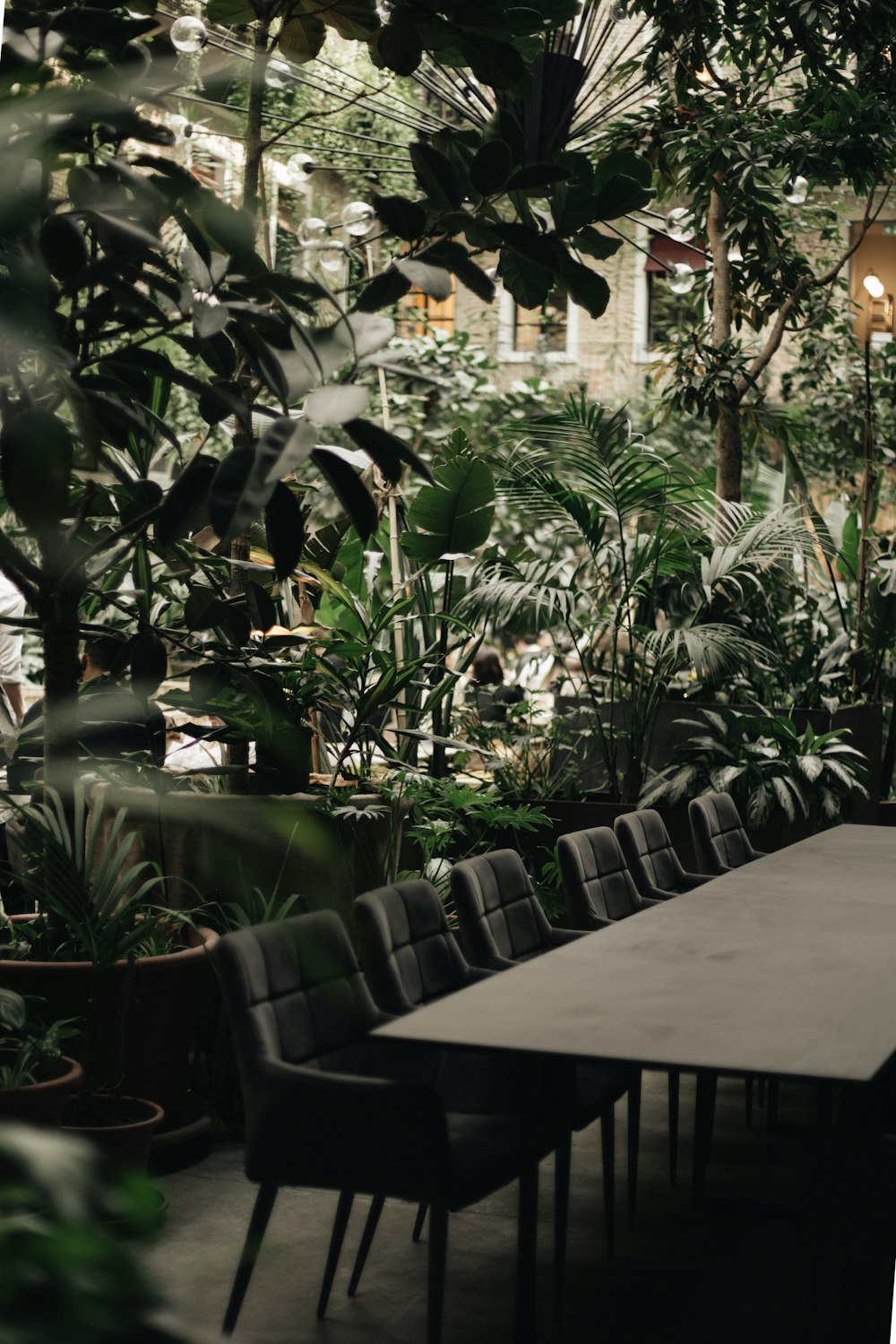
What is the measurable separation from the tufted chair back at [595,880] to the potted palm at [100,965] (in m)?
0.93

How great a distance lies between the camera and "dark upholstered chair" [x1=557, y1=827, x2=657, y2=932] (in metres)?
3.64

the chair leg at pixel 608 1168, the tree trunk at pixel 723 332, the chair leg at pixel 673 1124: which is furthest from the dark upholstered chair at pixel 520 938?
the tree trunk at pixel 723 332

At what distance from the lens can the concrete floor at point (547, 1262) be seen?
2.89 metres

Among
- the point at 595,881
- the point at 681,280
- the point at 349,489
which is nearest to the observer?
the point at 349,489

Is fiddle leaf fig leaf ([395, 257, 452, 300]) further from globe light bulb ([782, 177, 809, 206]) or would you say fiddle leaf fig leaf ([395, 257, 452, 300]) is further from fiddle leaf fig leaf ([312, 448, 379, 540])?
globe light bulb ([782, 177, 809, 206])

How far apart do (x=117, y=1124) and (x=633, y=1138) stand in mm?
1184

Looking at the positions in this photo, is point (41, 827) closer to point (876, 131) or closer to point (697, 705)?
point (697, 705)

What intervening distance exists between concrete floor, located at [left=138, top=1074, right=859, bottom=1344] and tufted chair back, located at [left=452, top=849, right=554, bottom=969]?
0.66 m

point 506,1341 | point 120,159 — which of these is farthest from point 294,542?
point 506,1341

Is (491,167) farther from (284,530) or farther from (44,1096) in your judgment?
(44,1096)

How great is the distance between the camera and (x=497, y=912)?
3359 mm

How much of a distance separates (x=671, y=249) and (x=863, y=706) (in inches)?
377

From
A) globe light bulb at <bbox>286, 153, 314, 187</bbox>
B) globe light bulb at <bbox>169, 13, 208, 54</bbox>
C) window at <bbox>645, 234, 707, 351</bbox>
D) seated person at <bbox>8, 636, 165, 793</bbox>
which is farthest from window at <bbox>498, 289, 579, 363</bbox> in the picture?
seated person at <bbox>8, 636, 165, 793</bbox>

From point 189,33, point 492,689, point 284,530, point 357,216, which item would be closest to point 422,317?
point 492,689
